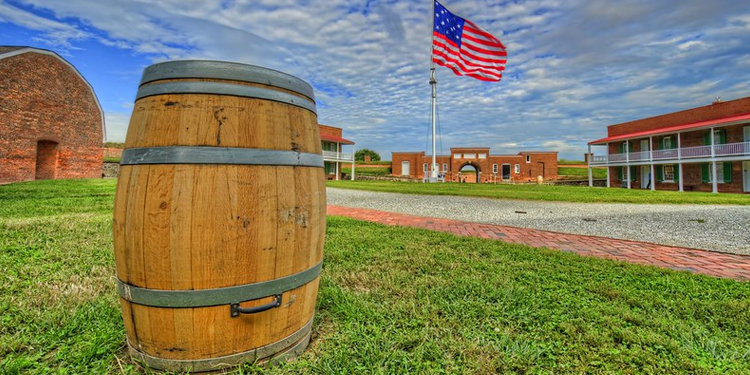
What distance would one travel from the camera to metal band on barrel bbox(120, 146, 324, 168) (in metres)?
1.33

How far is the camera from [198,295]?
1.36 metres

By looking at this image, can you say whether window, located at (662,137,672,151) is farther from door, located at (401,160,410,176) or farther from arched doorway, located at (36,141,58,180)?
arched doorway, located at (36,141,58,180)

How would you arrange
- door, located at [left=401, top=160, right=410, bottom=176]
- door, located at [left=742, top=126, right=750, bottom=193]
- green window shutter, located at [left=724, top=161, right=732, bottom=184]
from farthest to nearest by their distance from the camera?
door, located at [left=401, top=160, right=410, bottom=176] → green window shutter, located at [left=724, top=161, right=732, bottom=184] → door, located at [left=742, top=126, right=750, bottom=193]

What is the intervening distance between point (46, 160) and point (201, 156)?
22.4 m

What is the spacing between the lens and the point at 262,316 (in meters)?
1.48

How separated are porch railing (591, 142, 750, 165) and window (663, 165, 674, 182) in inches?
69.3

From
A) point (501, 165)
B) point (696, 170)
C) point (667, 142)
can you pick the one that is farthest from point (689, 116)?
point (501, 165)

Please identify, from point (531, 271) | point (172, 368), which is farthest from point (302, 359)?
point (531, 271)

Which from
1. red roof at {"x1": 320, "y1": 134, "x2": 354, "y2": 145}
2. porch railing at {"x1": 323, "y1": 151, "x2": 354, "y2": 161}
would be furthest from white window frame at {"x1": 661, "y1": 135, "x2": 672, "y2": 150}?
red roof at {"x1": 320, "y1": 134, "x2": 354, "y2": 145}

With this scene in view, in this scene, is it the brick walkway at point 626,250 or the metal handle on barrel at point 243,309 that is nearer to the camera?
the metal handle on barrel at point 243,309

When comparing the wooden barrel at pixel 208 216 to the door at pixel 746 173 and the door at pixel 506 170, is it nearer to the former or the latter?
the door at pixel 746 173

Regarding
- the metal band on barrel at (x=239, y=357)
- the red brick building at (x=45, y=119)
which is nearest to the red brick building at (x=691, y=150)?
the metal band on barrel at (x=239, y=357)

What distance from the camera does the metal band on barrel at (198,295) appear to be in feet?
4.44

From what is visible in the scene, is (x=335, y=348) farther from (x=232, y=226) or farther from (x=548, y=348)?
(x=548, y=348)
